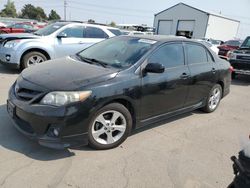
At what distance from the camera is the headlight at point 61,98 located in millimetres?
3104

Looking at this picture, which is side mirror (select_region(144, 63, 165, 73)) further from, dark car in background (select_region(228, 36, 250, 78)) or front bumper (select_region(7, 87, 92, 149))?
dark car in background (select_region(228, 36, 250, 78))

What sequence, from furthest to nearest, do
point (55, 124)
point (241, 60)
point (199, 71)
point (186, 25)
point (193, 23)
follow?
point (186, 25), point (193, 23), point (241, 60), point (199, 71), point (55, 124)

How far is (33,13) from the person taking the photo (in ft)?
293

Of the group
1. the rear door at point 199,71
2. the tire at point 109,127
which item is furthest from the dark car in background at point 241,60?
the tire at point 109,127

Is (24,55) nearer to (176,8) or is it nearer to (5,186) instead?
(5,186)

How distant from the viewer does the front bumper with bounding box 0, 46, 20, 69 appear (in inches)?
290

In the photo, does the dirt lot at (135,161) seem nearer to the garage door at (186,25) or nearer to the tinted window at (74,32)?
the tinted window at (74,32)

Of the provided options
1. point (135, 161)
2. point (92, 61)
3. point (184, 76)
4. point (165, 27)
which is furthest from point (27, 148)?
point (165, 27)

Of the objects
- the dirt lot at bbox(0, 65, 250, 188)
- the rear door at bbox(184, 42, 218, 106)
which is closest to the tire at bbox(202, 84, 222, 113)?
the rear door at bbox(184, 42, 218, 106)

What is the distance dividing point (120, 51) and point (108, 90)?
112 cm

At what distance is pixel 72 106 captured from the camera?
3102mm

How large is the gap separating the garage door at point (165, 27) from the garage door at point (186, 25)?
1522 mm

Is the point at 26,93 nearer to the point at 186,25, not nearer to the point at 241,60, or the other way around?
the point at 241,60

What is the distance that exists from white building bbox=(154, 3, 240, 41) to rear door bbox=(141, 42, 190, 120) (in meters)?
31.9
